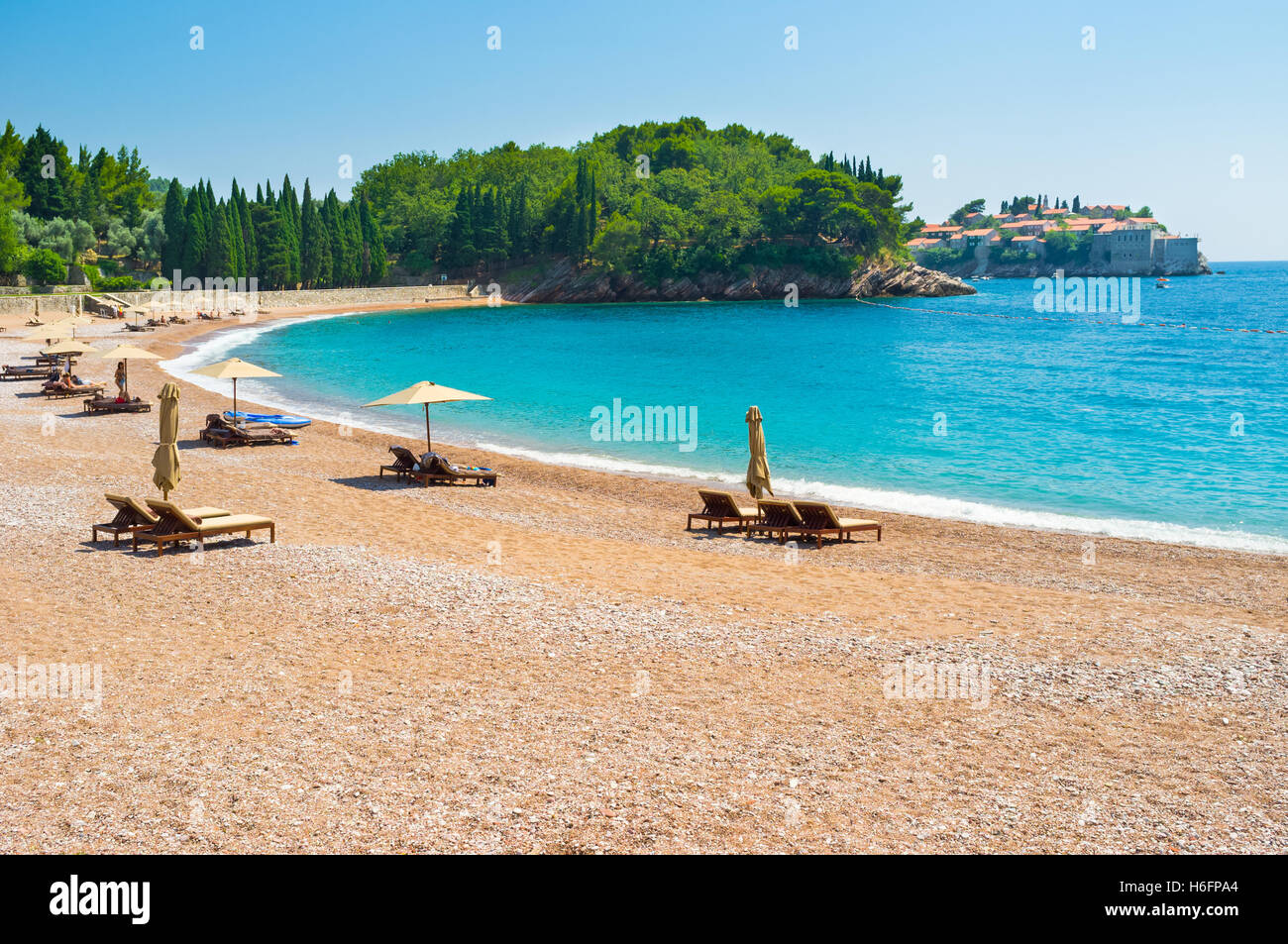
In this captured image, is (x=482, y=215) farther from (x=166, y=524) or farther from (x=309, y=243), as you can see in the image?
(x=166, y=524)

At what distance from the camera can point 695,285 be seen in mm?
141125

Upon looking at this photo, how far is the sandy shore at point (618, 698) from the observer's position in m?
6.89

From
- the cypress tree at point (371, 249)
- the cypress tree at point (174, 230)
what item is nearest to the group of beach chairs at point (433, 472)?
the cypress tree at point (174, 230)

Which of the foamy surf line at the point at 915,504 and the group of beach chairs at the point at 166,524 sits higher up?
the group of beach chairs at the point at 166,524

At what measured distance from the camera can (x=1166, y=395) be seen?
4562 centimetres

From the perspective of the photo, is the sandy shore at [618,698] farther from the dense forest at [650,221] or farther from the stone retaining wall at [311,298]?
the dense forest at [650,221]

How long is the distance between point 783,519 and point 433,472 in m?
8.28

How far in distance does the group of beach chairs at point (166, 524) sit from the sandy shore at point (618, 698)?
33cm

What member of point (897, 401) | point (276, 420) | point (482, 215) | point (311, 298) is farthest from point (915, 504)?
point (482, 215)

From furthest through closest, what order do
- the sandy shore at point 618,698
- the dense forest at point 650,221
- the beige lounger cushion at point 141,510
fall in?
the dense forest at point 650,221 → the beige lounger cushion at point 141,510 → the sandy shore at point 618,698

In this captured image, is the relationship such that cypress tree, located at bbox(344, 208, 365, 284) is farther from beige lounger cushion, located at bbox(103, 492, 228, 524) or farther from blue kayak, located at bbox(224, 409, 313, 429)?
beige lounger cushion, located at bbox(103, 492, 228, 524)

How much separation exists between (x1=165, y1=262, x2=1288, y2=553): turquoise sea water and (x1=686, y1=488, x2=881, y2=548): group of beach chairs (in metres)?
4.77

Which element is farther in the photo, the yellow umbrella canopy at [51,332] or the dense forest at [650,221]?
the dense forest at [650,221]
